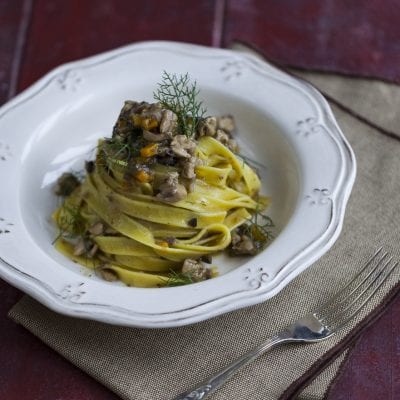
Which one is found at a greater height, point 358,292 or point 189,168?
point 189,168

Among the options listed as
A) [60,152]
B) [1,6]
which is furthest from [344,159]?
[1,6]

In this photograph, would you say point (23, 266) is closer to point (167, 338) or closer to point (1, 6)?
point (167, 338)

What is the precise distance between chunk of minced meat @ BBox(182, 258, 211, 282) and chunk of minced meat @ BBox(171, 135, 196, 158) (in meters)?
0.74

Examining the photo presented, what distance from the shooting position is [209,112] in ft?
20.5

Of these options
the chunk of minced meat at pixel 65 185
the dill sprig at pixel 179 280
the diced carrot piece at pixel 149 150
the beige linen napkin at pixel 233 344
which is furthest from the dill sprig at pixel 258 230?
the chunk of minced meat at pixel 65 185

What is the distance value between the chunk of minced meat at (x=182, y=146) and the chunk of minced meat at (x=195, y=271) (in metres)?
0.74

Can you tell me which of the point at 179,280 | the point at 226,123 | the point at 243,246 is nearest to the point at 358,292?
the point at 243,246

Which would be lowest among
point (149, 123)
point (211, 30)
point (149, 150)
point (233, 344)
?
point (233, 344)

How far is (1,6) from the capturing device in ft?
25.8

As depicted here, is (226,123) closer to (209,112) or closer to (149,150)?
(209,112)

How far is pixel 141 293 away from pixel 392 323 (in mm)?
1741

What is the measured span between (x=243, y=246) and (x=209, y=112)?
1.44 m

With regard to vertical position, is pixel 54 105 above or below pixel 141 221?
above

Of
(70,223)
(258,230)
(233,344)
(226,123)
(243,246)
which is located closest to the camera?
(233,344)
